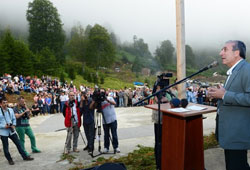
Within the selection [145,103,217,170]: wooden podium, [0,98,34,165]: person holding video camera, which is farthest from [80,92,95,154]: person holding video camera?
[145,103,217,170]: wooden podium

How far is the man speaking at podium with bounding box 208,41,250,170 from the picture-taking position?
2275 millimetres

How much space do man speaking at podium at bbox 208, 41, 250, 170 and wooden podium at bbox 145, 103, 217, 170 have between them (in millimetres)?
610

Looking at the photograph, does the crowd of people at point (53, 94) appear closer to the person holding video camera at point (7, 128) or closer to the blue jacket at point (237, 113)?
the person holding video camera at point (7, 128)

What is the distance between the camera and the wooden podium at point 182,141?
3072mm

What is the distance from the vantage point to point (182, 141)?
3.05m

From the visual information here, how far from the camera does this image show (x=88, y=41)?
199ft

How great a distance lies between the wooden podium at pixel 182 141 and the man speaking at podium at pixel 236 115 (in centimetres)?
61

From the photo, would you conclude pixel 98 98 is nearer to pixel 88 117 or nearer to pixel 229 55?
pixel 88 117

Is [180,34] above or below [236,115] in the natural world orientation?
above

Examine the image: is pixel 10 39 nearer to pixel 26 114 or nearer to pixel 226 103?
pixel 26 114

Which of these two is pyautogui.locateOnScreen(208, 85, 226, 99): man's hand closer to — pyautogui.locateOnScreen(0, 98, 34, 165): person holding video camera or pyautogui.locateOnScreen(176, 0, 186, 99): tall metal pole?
pyautogui.locateOnScreen(176, 0, 186, 99): tall metal pole

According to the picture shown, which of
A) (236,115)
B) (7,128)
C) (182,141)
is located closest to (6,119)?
(7,128)

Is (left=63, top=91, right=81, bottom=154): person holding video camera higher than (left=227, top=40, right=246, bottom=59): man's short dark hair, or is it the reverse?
(left=227, top=40, right=246, bottom=59): man's short dark hair

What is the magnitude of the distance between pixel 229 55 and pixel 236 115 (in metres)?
0.65
